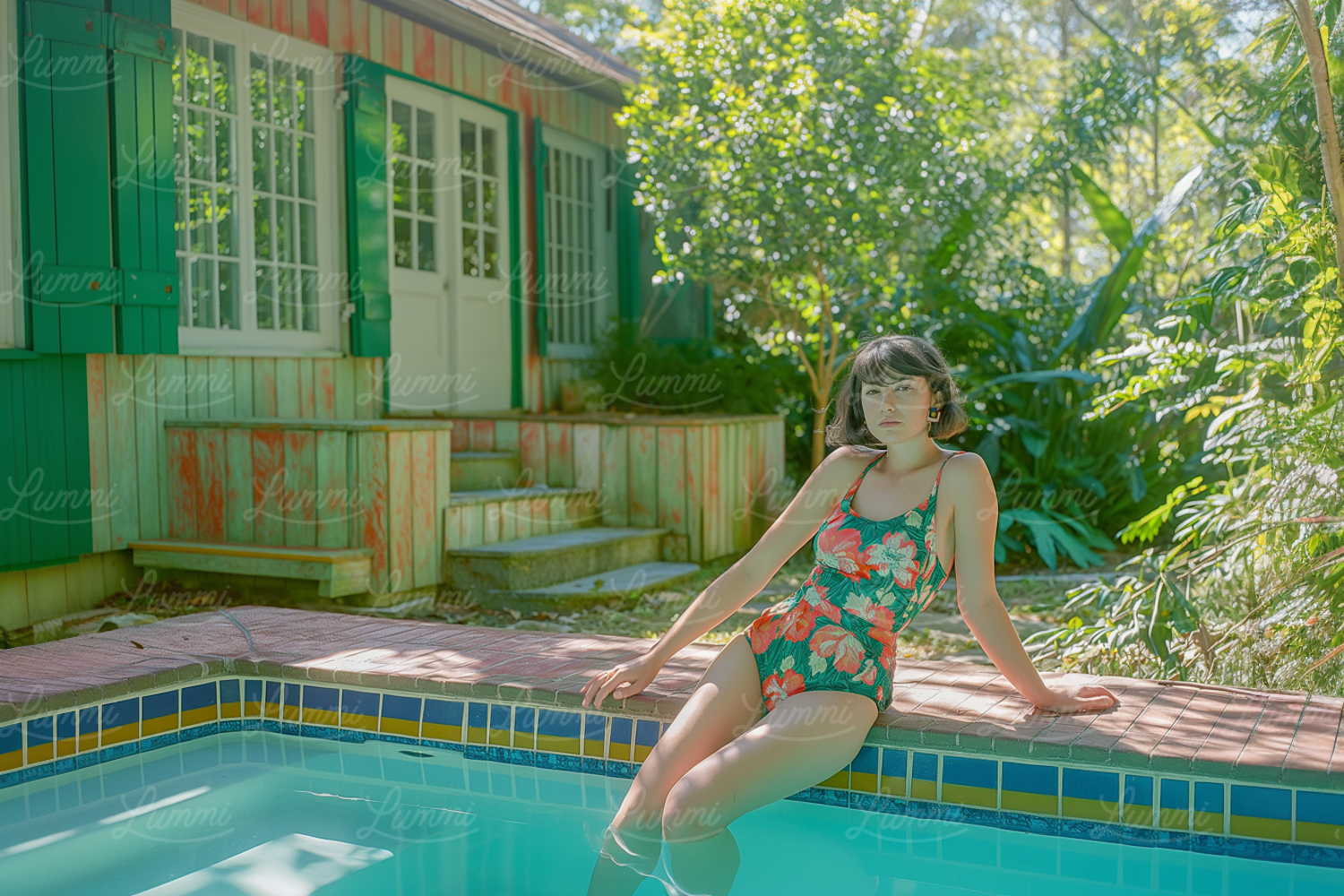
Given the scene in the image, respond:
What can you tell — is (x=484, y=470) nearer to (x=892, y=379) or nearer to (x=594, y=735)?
(x=594, y=735)

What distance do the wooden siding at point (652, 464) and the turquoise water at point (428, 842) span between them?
3580 mm

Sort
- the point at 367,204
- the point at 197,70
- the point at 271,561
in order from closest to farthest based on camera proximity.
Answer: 1. the point at 271,561
2. the point at 197,70
3. the point at 367,204

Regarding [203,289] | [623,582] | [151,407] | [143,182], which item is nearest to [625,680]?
[623,582]

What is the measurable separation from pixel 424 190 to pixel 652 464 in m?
2.44

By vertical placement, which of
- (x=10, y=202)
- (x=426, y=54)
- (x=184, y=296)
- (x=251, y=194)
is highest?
(x=426, y=54)

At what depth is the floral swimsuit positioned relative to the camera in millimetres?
2787

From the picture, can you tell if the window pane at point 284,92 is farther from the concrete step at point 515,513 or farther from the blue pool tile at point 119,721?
the blue pool tile at point 119,721

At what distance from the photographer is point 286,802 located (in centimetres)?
326

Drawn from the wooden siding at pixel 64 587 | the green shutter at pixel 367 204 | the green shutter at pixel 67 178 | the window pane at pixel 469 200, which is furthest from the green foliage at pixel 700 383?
the green shutter at pixel 67 178

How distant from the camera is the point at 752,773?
255cm

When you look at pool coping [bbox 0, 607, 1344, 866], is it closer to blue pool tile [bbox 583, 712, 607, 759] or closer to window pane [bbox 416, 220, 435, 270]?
blue pool tile [bbox 583, 712, 607, 759]

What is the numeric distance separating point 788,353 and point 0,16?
5.48 m

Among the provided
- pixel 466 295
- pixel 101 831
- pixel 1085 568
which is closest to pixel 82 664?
pixel 101 831

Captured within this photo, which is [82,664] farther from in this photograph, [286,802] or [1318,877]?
[1318,877]
